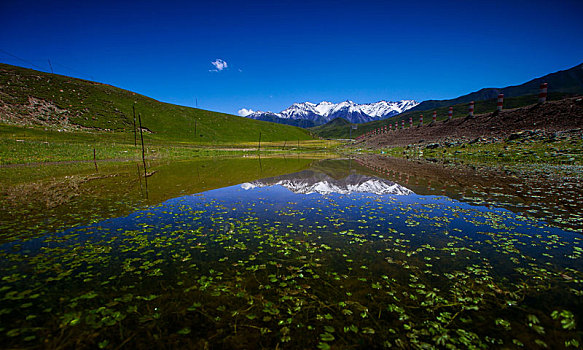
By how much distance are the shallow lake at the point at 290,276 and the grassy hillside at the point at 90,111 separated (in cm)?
8707

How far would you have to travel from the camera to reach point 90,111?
8625 centimetres

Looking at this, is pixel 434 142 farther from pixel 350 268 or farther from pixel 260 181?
pixel 350 268

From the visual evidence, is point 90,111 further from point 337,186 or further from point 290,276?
point 290,276

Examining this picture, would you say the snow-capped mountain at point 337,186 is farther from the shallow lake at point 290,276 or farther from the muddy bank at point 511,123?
the muddy bank at point 511,123

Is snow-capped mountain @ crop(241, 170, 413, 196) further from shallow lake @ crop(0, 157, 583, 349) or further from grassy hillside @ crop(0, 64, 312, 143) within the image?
grassy hillside @ crop(0, 64, 312, 143)

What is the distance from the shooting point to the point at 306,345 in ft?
14.3

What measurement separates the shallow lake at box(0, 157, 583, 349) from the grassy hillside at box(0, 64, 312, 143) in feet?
286

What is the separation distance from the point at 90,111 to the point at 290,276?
114 metres

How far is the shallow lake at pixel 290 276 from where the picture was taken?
4578mm

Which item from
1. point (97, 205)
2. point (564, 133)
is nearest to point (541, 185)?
point (564, 133)

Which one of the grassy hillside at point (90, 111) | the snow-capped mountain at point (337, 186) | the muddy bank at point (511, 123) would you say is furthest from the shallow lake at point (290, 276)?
the grassy hillside at point (90, 111)

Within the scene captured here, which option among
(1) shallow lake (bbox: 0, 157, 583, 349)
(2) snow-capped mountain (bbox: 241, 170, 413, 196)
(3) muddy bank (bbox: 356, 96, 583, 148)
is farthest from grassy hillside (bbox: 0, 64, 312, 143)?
(1) shallow lake (bbox: 0, 157, 583, 349)

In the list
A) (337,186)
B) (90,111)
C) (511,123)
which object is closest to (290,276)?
(337,186)

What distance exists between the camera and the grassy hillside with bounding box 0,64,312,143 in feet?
234
